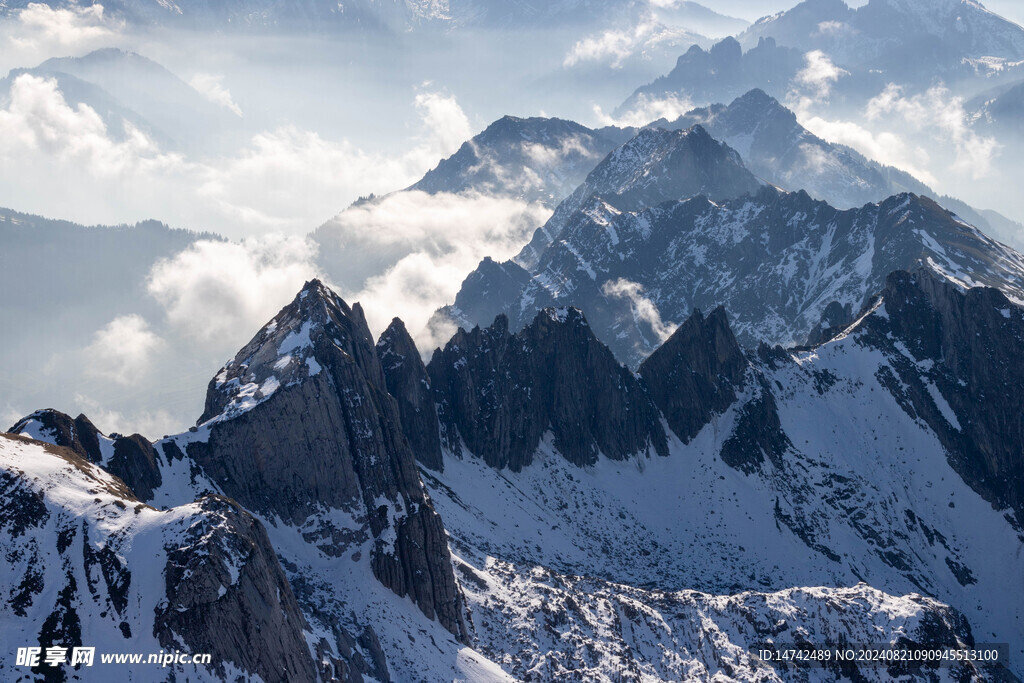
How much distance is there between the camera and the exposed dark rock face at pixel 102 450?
148m

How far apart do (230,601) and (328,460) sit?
2278 inches

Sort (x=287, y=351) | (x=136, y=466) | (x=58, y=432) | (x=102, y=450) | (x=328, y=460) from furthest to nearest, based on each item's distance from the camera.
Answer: (x=287, y=351) → (x=328, y=460) → (x=102, y=450) → (x=136, y=466) → (x=58, y=432)

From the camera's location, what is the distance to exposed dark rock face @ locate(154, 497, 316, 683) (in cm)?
10794

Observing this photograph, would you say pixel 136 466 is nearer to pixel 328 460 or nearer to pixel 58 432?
pixel 58 432

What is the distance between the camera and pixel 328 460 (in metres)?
167

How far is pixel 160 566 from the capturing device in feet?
360

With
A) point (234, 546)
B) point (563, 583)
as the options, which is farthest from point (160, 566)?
point (563, 583)

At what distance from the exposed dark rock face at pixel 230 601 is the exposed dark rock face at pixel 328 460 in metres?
43.0

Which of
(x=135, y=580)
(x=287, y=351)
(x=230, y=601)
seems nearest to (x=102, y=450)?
(x=287, y=351)

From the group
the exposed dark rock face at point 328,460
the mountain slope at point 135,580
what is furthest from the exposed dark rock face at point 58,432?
the mountain slope at point 135,580
